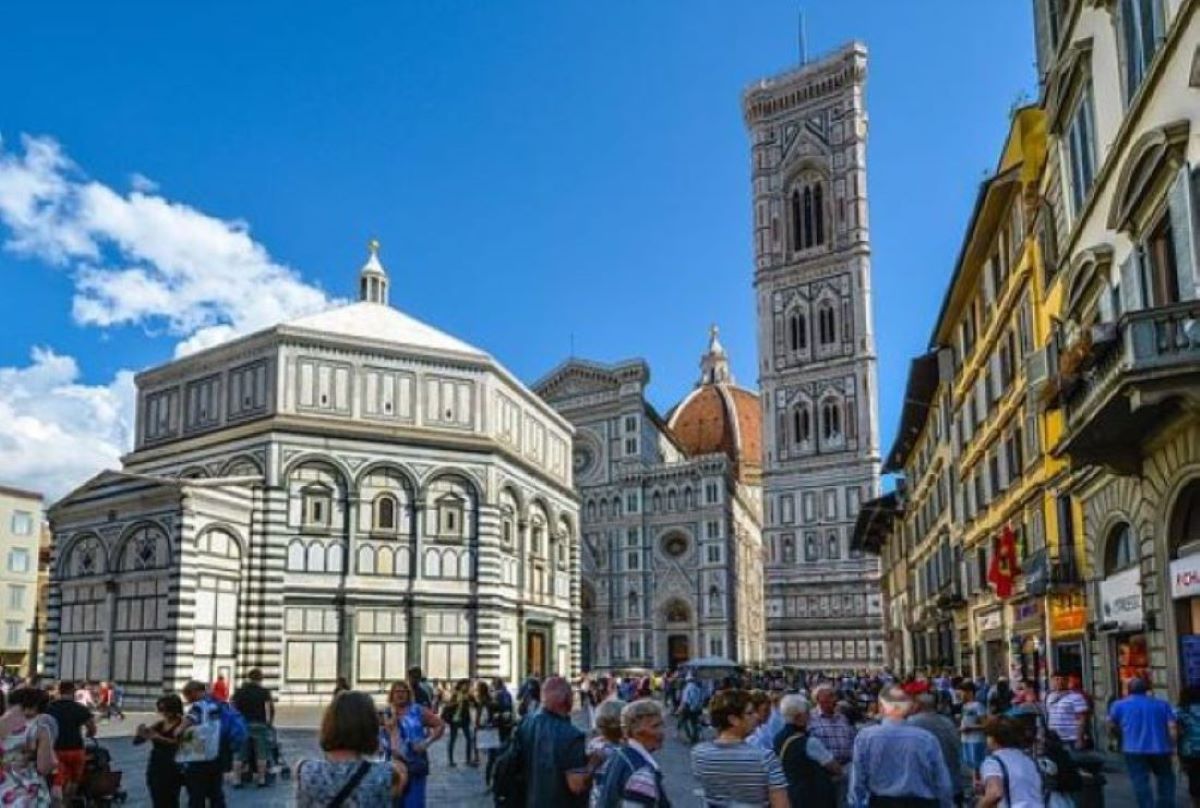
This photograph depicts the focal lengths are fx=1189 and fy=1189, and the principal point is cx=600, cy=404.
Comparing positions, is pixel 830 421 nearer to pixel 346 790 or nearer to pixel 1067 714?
pixel 1067 714

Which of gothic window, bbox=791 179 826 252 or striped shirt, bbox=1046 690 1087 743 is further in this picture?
gothic window, bbox=791 179 826 252

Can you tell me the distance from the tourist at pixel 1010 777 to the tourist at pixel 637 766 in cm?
200

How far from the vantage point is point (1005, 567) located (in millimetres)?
26016

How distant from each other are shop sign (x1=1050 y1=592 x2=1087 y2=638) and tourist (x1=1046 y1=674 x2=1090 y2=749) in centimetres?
643

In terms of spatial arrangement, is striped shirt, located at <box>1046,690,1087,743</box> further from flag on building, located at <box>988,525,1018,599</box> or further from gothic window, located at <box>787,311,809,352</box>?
gothic window, located at <box>787,311,809,352</box>

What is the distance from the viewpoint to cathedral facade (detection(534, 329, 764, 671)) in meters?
81.1

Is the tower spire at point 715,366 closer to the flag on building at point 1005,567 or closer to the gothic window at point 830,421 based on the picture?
the gothic window at point 830,421

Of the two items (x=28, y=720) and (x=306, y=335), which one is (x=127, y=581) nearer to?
(x=306, y=335)

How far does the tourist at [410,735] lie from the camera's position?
376 inches

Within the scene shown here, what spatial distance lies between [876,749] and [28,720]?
594 cm

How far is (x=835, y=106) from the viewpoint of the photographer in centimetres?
8888

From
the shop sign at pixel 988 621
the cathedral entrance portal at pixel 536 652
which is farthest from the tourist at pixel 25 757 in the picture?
the cathedral entrance portal at pixel 536 652

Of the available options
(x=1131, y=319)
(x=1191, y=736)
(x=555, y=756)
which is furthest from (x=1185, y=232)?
(x=555, y=756)

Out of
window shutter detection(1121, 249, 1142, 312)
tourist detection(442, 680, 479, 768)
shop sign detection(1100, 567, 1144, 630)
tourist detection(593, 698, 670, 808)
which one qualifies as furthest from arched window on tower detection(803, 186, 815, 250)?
tourist detection(593, 698, 670, 808)
